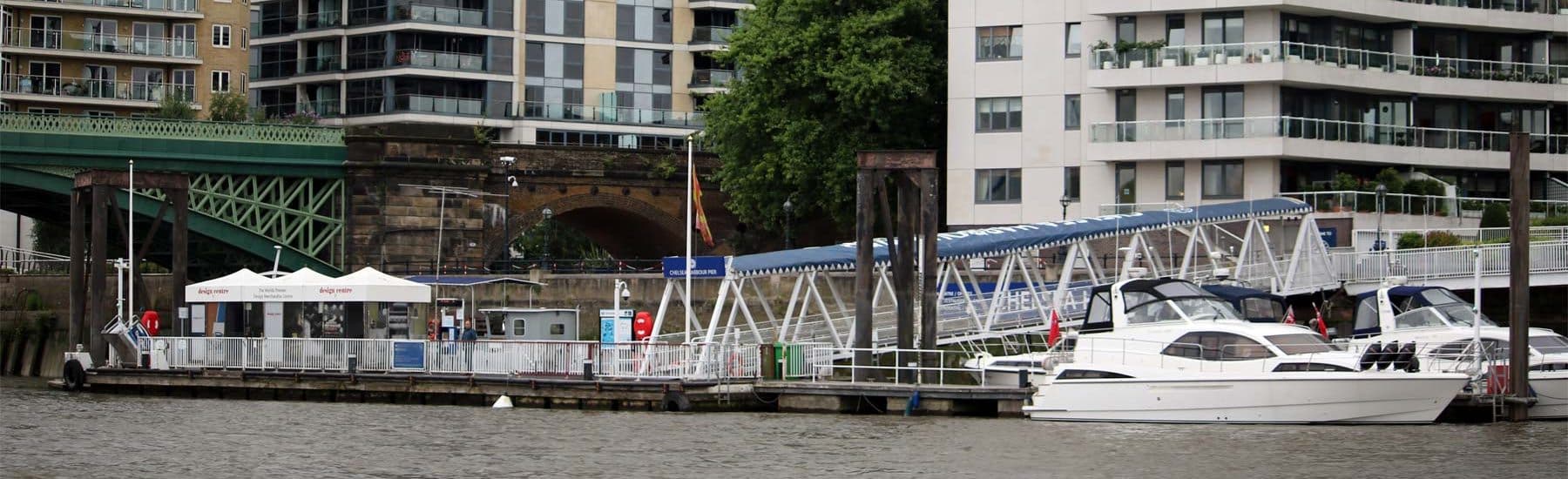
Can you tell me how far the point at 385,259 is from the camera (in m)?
76.9

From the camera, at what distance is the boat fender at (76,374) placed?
2176 inches

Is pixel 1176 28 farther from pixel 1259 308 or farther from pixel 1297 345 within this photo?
pixel 1297 345

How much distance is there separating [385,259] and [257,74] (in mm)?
27828

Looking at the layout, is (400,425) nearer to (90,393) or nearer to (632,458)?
(632,458)

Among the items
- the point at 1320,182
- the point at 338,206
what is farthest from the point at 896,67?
the point at 338,206

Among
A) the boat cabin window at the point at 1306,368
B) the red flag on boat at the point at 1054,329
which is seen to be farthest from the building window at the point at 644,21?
A: the boat cabin window at the point at 1306,368

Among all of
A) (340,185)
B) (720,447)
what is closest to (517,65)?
(340,185)

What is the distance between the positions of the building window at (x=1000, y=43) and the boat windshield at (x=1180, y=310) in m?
28.6

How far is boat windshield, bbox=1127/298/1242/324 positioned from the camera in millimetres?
46125

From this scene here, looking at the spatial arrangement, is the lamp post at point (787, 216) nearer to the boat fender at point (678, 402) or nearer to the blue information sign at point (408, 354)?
the blue information sign at point (408, 354)

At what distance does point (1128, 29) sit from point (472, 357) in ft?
96.2

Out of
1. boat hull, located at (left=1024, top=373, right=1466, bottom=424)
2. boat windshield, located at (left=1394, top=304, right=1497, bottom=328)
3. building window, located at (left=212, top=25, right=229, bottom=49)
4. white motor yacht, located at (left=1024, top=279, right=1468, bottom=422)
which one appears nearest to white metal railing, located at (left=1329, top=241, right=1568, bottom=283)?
boat windshield, located at (left=1394, top=304, right=1497, bottom=328)

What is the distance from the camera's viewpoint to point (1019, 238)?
53.3m

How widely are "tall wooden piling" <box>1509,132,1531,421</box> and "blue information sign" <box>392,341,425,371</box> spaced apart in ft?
76.3
